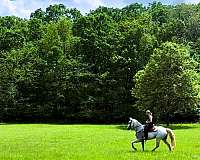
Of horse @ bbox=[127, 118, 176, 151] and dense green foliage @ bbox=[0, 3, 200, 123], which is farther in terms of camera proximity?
dense green foliage @ bbox=[0, 3, 200, 123]

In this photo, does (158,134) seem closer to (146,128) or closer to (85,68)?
(146,128)

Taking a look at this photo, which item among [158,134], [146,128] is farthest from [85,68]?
[158,134]

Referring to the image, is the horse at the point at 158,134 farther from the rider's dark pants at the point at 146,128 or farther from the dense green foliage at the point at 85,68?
the dense green foliage at the point at 85,68

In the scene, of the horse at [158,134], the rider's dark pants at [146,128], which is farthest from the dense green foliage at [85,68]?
the rider's dark pants at [146,128]

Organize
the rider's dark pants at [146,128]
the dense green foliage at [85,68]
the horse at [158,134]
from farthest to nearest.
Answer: the dense green foliage at [85,68] < the rider's dark pants at [146,128] < the horse at [158,134]

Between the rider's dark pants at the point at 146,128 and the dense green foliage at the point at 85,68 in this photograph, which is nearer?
the rider's dark pants at the point at 146,128

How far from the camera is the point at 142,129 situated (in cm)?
2831

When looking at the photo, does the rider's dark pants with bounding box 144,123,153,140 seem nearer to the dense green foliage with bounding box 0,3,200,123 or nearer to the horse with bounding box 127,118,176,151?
the horse with bounding box 127,118,176,151

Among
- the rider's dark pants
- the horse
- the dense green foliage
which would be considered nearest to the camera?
the horse

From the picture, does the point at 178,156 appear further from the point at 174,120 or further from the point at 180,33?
the point at 180,33

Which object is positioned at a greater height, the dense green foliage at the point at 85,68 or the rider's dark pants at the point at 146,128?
the dense green foliage at the point at 85,68

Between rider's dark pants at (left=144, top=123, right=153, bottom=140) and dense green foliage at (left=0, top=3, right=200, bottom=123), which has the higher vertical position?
dense green foliage at (left=0, top=3, right=200, bottom=123)

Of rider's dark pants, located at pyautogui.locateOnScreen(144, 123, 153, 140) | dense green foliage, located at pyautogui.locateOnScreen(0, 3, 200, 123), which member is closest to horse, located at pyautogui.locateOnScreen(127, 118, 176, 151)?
rider's dark pants, located at pyautogui.locateOnScreen(144, 123, 153, 140)

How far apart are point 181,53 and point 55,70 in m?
31.7
